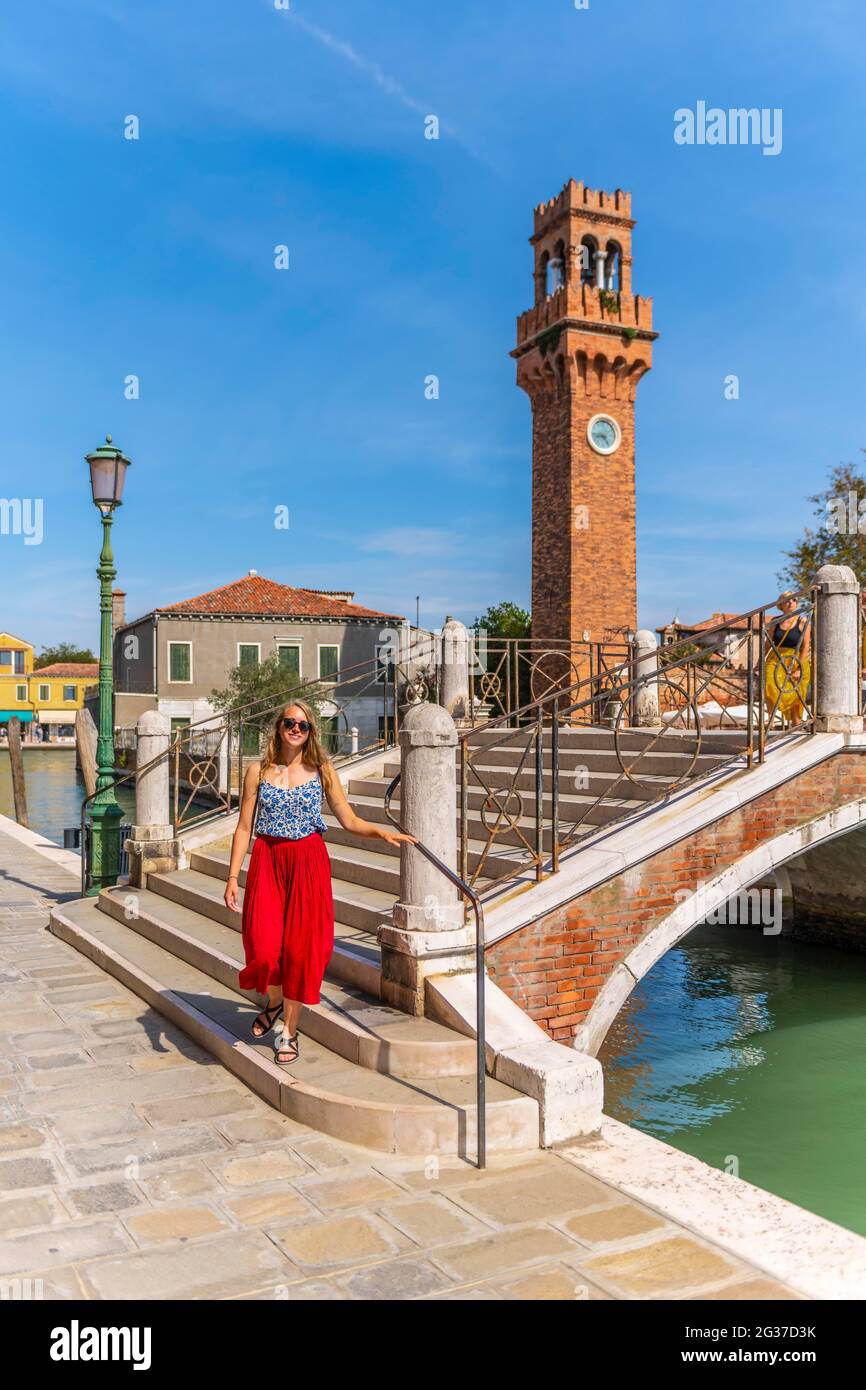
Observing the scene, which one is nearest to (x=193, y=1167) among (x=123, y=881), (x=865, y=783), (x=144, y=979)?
(x=144, y=979)

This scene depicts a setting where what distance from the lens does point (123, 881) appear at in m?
9.93

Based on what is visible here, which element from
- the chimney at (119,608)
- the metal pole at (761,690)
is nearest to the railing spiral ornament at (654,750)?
the metal pole at (761,690)

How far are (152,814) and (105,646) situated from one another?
6.41ft

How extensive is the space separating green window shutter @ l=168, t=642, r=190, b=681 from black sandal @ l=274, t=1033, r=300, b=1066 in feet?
121

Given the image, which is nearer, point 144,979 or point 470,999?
point 470,999

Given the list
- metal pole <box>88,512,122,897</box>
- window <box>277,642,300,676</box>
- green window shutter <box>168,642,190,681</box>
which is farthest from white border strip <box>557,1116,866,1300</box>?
green window shutter <box>168,642,190,681</box>

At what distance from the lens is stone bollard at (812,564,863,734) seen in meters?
6.56

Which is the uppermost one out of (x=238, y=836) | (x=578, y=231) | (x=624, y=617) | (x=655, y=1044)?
(x=578, y=231)

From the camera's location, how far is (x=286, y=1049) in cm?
476

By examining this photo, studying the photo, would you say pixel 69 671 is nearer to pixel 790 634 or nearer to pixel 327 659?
pixel 327 659

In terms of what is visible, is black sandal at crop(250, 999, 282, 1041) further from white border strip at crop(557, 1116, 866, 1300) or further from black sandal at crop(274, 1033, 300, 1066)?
white border strip at crop(557, 1116, 866, 1300)
